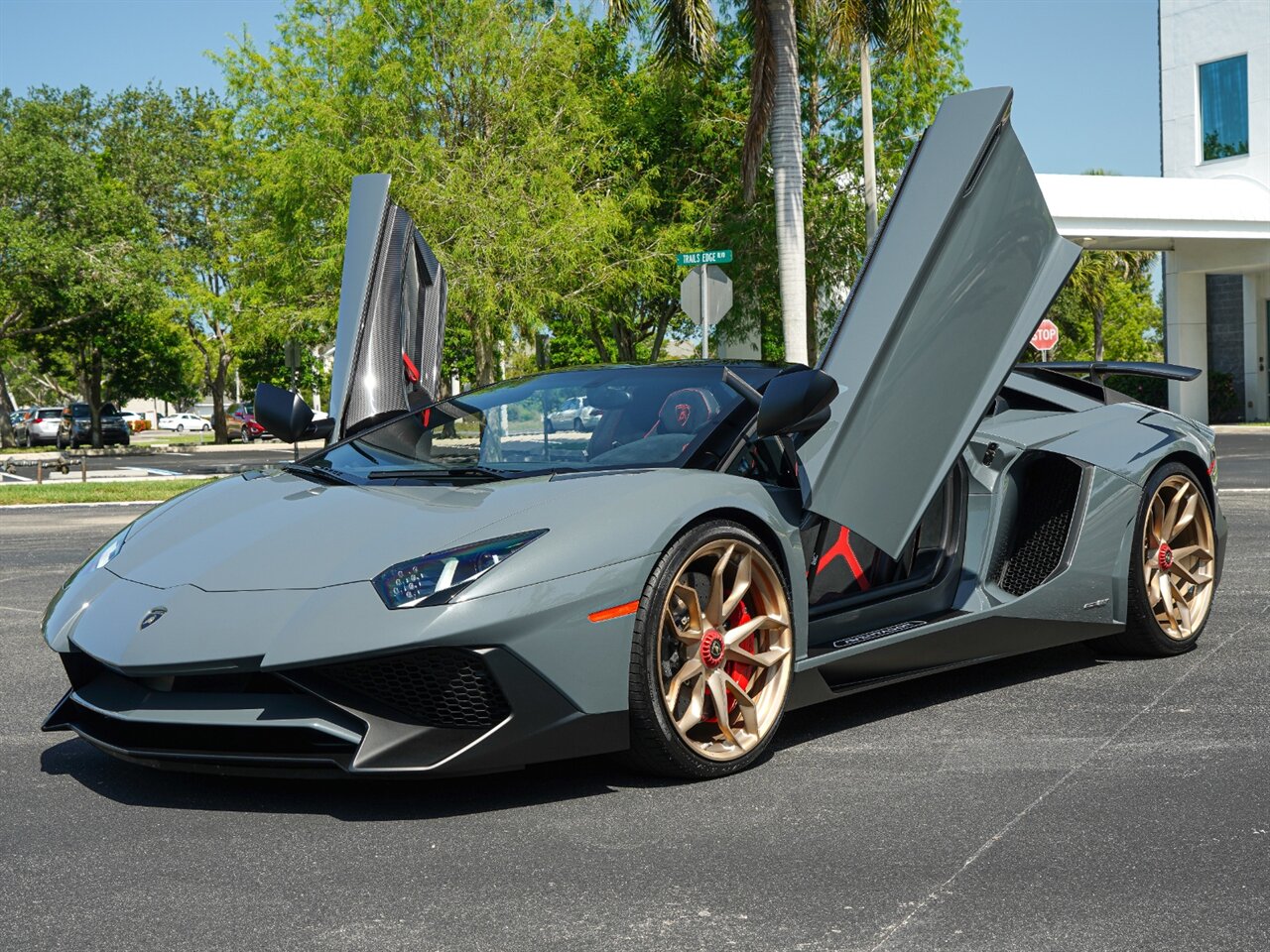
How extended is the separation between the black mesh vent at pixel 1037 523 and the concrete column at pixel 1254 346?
35489mm

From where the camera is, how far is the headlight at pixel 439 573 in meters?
3.73

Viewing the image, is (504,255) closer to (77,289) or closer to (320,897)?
(77,289)

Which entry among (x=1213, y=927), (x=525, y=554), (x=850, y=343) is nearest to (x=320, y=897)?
(x=525, y=554)

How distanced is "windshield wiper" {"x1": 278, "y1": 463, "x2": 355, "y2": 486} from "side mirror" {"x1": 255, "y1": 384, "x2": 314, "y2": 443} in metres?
0.47

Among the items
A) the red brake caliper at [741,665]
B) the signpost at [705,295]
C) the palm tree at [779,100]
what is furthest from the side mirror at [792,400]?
the palm tree at [779,100]

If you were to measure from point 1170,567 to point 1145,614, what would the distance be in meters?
0.30

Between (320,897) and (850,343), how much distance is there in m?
2.50

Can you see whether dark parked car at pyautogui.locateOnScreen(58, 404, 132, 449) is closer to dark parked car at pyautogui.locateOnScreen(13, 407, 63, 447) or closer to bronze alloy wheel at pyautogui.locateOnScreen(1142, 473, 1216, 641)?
dark parked car at pyautogui.locateOnScreen(13, 407, 63, 447)

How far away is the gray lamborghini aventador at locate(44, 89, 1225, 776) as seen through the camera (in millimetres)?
3736

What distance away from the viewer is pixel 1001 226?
5.09m

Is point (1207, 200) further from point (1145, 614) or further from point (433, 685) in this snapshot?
point (433, 685)

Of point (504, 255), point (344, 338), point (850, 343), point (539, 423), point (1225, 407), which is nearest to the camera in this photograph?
point (850, 343)

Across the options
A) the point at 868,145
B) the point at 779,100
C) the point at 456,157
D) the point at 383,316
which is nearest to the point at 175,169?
the point at 456,157

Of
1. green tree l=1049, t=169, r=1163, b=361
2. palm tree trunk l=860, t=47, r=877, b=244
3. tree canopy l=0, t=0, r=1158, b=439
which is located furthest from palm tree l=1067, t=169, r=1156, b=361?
palm tree trunk l=860, t=47, r=877, b=244
